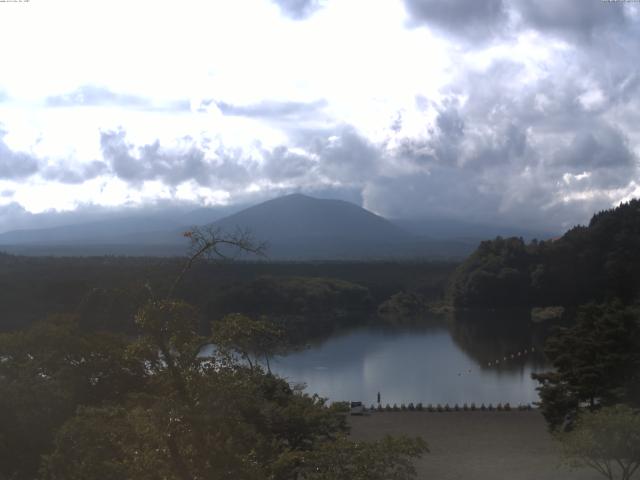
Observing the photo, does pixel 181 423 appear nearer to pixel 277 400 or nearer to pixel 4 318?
pixel 277 400

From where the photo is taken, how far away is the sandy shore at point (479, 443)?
1087 centimetres

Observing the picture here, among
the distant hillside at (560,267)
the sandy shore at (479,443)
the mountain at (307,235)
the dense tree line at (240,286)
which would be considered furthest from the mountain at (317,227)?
the sandy shore at (479,443)

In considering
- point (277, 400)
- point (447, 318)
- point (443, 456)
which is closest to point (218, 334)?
point (277, 400)

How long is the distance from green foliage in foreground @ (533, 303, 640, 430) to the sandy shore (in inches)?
35.2

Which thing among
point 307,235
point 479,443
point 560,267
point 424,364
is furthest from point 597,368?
point 307,235

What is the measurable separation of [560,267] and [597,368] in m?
33.6

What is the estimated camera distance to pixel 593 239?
145 ft

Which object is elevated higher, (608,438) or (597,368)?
(597,368)

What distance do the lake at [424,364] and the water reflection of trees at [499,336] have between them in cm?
4

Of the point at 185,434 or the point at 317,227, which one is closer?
the point at 185,434

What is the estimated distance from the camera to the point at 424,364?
26.2 meters

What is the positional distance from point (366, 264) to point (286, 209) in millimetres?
112349

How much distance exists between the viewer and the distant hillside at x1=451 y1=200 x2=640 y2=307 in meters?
42.4

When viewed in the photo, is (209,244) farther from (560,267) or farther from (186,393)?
(560,267)
